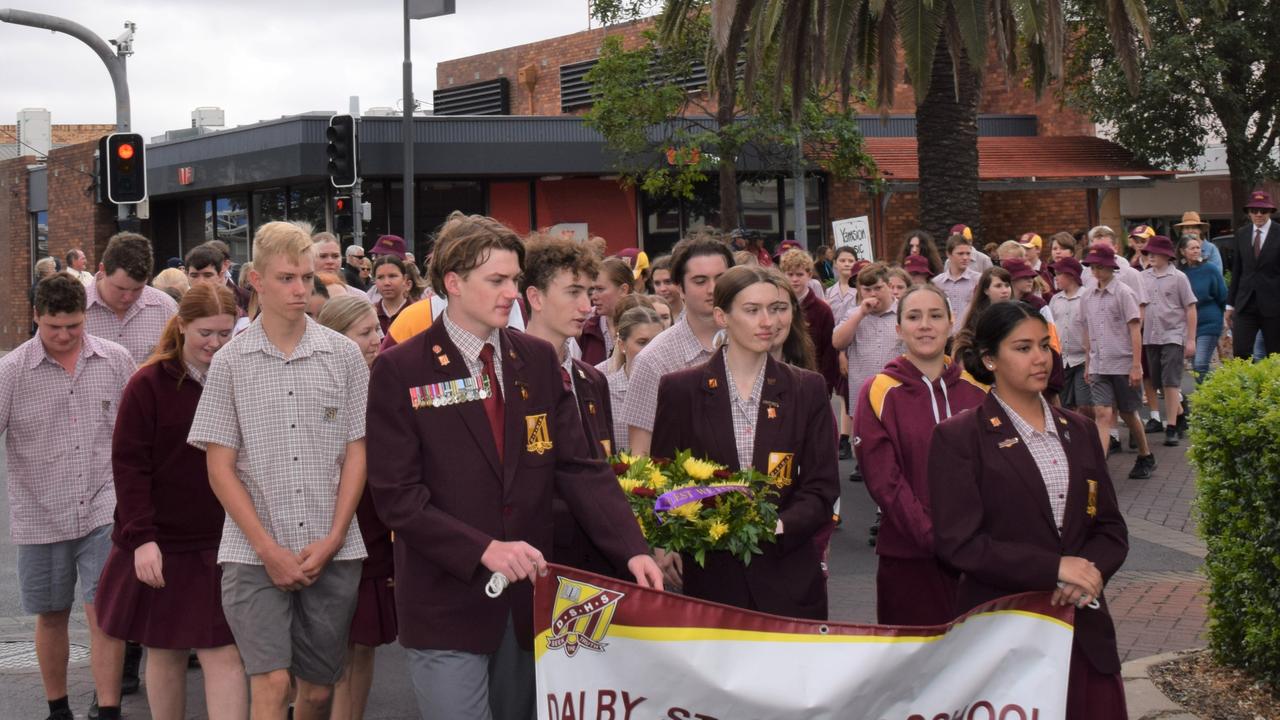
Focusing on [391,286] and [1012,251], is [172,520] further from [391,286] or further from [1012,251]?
[1012,251]

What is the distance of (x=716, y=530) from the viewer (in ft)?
16.1

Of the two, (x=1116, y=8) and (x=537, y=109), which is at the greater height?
(x=537, y=109)

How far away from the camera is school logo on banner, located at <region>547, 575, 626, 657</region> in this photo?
4352 mm

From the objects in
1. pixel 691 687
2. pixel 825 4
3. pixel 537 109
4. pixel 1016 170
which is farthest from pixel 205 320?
pixel 537 109

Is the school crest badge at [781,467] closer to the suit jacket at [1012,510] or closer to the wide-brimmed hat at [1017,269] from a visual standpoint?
the suit jacket at [1012,510]

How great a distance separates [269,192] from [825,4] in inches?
784

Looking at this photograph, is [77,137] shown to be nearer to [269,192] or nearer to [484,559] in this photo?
[269,192]

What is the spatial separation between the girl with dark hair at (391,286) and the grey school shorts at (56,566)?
397 cm

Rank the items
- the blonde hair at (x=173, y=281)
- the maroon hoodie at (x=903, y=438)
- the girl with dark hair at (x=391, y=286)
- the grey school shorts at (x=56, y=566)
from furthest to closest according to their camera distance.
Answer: the girl with dark hair at (x=391, y=286)
the blonde hair at (x=173, y=281)
the grey school shorts at (x=56, y=566)
the maroon hoodie at (x=903, y=438)

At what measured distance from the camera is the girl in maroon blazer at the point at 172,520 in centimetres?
568

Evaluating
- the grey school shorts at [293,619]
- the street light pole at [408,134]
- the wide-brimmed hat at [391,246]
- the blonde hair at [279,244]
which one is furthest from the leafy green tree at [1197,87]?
the grey school shorts at [293,619]

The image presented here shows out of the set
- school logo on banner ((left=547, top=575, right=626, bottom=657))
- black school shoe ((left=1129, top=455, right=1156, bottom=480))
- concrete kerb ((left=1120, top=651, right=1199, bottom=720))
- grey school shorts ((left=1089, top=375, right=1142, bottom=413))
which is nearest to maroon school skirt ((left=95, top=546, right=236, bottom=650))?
school logo on banner ((left=547, top=575, right=626, bottom=657))

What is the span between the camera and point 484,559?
14.3 ft

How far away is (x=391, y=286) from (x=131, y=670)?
3.90m
